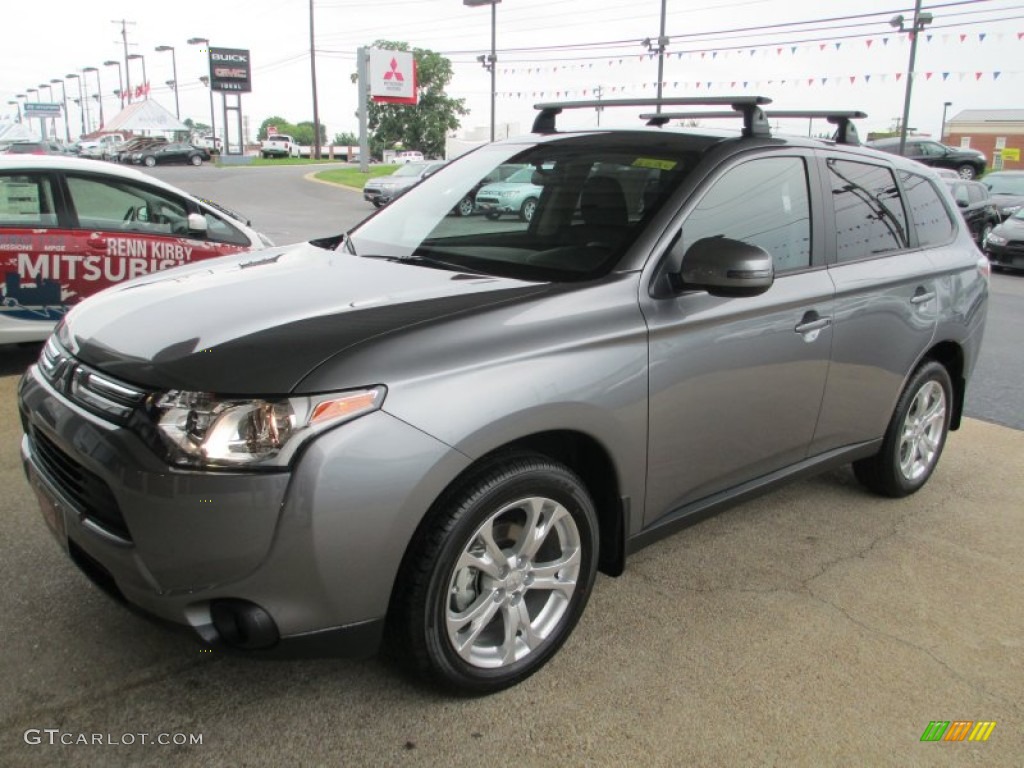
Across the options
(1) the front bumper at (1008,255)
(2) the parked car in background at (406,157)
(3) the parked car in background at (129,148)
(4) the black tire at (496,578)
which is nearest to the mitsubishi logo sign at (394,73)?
(2) the parked car in background at (406,157)

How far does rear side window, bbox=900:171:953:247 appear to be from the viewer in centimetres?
415

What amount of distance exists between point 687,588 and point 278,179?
3805 cm

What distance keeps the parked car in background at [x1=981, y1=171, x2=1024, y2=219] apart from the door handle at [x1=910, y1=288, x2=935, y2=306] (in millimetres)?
18801

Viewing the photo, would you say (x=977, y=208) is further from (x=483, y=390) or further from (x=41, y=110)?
(x=41, y=110)

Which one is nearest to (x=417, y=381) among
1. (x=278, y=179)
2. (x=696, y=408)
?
(x=696, y=408)

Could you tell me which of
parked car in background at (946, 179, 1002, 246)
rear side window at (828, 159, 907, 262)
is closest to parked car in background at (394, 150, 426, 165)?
parked car in background at (946, 179, 1002, 246)

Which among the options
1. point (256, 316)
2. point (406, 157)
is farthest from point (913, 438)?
point (406, 157)

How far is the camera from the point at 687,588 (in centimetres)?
338

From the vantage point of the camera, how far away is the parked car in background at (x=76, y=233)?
6.05 metres

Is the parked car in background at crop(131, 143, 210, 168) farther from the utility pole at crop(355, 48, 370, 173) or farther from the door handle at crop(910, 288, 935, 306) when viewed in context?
the door handle at crop(910, 288, 935, 306)

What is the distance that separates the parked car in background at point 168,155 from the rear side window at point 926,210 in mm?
52559

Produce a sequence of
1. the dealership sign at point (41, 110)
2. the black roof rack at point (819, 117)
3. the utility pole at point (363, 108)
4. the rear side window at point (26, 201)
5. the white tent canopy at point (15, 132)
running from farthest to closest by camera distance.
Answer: the dealership sign at point (41, 110), the utility pole at point (363, 108), the white tent canopy at point (15, 132), the rear side window at point (26, 201), the black roof rack at point (819, 117)

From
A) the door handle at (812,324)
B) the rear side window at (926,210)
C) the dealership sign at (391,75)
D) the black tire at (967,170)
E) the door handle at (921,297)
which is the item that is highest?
the dealership sign at (391,75)

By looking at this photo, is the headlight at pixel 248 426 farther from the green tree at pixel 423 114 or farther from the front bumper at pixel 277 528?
the green tree at pixel 423 114
